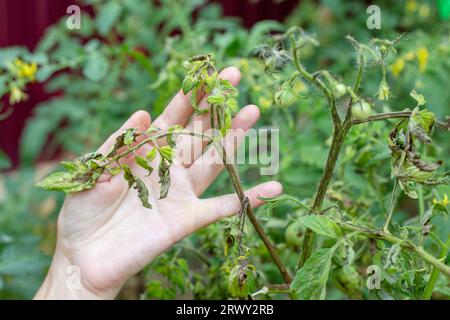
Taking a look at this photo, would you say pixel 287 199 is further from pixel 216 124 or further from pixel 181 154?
pixel 181 154

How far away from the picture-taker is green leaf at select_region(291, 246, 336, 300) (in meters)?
0.93

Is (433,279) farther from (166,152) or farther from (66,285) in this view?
(66,285)

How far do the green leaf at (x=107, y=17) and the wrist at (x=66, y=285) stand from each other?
3.87 ft

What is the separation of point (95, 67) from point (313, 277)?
3.86ft

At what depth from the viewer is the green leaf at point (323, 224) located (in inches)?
36.6

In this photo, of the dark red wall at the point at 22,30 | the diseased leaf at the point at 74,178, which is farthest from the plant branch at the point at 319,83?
the dark red wall at the point at 22,30

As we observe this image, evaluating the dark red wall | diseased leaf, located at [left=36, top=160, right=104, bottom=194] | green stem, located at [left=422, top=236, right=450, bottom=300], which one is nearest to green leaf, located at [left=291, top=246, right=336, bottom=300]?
green stem, located at [left=422, top=236, right=450, bottom=300]

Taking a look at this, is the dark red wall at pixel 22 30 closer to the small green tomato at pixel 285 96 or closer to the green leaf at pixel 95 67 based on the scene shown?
the green leaf at pixel 95 67

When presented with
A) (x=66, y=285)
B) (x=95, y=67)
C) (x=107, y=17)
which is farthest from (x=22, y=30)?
(x=66, y=285)

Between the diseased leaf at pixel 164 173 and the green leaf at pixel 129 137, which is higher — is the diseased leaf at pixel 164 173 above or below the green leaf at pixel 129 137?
below

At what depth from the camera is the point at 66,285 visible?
1.21 meters

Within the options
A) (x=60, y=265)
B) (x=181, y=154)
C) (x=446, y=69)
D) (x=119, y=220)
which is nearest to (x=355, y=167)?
(x=181, y=154)

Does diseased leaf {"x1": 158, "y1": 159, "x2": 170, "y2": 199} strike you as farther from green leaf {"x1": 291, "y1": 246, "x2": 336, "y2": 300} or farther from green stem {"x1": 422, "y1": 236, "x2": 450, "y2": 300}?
green stem {"x1": 422, "y1": 236, "x2": 450, "y2": 300}

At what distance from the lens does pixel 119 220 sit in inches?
46.6
